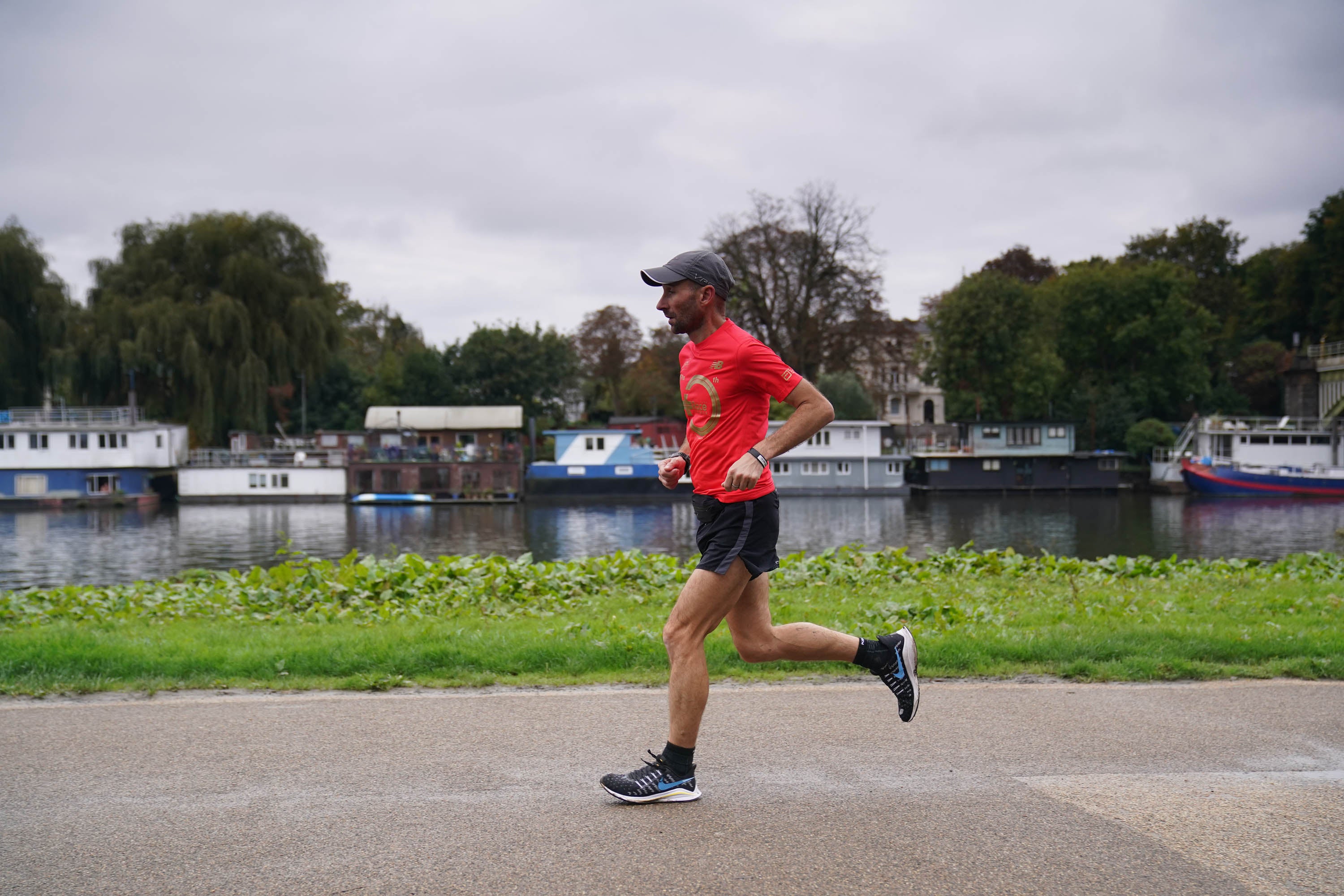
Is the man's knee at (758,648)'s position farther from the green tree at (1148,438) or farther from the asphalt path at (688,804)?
the green tree at (1148,438)

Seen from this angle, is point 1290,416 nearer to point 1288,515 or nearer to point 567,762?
point 1288,515

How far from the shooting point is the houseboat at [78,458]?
54.2m

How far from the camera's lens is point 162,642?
711 cm

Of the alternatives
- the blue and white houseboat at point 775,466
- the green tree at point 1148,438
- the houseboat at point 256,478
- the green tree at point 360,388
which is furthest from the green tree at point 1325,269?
the houseboat at point 256,478

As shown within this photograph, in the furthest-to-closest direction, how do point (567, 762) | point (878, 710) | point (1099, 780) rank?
point (878, 710)
point (567, 762)
point (1099, 780)

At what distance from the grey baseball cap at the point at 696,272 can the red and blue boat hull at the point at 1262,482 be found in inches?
2379

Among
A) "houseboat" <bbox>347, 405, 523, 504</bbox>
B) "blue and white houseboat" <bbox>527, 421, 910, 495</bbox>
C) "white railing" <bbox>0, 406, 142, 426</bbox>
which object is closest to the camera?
"white railing" <bbox>0, 406, 142, 426</bbox>

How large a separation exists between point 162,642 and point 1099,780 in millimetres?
6033

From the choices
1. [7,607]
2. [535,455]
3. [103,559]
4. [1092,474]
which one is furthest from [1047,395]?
[7,607]

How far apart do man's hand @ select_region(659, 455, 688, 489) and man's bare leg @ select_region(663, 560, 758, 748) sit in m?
0.56

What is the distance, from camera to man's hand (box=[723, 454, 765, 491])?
3.89m

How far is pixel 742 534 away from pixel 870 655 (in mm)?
948

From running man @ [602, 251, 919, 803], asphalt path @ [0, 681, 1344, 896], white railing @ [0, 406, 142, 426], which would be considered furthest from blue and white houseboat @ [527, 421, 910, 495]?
running man @ [602, 251, 919, 803]

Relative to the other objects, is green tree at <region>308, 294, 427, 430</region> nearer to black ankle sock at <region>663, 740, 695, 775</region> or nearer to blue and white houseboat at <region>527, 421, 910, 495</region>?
blue and white houseboat at <region>527, 421, 910, 495</region>
